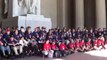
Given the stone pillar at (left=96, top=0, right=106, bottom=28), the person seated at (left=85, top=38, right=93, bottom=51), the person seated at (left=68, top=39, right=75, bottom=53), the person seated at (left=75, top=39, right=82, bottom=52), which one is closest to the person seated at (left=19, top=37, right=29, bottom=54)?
the person seated at (left=68, top=39, right=75, bottom=53)

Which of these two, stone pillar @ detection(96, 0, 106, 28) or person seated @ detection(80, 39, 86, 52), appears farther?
stone pillar @ detection(96, 0, 106, 28)

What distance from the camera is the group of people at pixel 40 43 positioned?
44.0 feet

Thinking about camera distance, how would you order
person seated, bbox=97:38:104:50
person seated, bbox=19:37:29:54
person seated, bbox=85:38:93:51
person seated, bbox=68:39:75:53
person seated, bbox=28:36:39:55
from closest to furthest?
person seated, bbox=19:37:29:54 < person seated, bbox=28:36:39:55 < person seated, bbox=68:39:75:53 < person seated, bbox=85:38:93:51 < person seated, bbox=97:38:104:50

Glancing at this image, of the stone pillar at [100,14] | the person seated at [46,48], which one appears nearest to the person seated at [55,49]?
the person seated at [46,48]

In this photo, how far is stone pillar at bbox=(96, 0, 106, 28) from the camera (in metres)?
25.3

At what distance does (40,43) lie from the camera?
575 inches

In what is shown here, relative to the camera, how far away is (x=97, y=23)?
25.6 m

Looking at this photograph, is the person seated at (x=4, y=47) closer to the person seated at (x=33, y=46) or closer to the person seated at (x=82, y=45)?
the person seated at (x=33, y=46)

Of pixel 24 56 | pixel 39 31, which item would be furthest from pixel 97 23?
pixel 24 56

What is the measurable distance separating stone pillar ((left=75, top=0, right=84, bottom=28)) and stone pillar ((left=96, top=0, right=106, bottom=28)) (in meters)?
1.76

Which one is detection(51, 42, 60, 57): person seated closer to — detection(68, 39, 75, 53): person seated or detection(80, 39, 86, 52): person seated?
detection(68, 39, 75, 53): person seated

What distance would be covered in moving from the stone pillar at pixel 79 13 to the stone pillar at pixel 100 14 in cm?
176

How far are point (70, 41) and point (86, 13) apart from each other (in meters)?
13.0

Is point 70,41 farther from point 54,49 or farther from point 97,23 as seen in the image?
point 97,23
